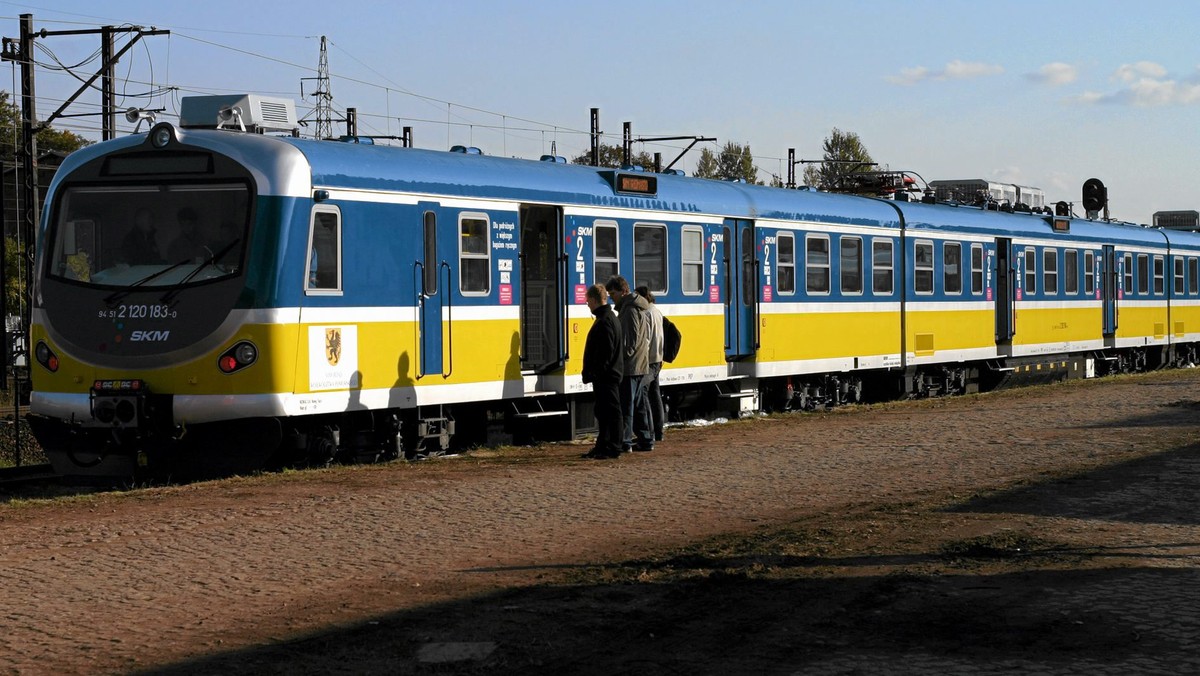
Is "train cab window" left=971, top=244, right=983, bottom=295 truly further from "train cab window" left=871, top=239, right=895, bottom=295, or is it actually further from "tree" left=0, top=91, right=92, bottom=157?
"tree" left=0, top=91, right=92, bottom=157

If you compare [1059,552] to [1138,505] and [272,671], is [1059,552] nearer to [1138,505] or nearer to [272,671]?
[1138,505]

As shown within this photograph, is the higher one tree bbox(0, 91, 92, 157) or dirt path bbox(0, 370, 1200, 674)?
tree bbox(0, 91, 92, 157)

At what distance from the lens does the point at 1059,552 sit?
32.0ft

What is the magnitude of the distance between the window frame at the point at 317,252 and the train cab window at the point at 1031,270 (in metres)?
18.6

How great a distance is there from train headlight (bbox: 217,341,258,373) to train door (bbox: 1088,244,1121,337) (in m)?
24.3

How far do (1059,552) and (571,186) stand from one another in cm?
970

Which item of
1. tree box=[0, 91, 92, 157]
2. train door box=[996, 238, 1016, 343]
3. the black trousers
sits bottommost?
the black trousers

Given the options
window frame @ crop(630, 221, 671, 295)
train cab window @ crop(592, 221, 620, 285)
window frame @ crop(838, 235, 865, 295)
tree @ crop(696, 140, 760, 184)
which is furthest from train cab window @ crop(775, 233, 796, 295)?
tree @ crop(696, 140, 760, 184)

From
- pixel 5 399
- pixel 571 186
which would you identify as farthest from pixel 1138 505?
pixel 5 399

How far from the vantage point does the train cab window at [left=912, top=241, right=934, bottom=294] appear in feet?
86.9

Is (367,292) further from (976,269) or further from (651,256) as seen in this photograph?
(976,269)

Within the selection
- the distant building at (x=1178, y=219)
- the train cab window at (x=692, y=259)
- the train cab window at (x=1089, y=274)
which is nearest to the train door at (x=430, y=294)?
the train cab window at (x=692, y=259)

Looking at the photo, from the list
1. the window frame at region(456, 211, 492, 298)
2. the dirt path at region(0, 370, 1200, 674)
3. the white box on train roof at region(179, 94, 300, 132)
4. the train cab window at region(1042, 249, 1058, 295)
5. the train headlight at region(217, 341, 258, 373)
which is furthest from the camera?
the train cab window at region(1042, 249, 1058, 295)

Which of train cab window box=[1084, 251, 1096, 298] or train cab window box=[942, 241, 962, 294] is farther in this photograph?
train cab window box=[1084, 251, 1096, 298]
